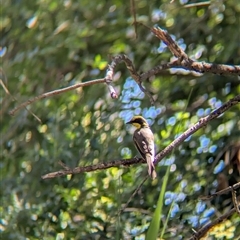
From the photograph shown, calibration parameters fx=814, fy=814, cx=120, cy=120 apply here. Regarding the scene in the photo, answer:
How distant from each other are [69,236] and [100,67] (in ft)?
2.93

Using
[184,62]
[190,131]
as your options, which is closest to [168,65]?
[184,62]

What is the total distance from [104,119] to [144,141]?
80 cm

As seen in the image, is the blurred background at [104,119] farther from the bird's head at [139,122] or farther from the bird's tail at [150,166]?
the bird's tail at [150,166]

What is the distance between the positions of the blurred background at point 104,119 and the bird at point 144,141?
142 mm

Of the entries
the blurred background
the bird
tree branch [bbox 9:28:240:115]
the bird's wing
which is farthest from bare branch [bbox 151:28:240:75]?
the blurred background

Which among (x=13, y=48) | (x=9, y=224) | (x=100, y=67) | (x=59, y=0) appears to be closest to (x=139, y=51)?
(x=100, y=67)

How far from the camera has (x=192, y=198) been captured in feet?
10.3

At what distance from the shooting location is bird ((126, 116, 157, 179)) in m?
2.32

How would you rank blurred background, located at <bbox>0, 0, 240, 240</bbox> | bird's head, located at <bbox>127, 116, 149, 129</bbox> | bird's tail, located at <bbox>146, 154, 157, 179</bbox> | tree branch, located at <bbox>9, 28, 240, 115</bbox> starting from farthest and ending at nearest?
blurred background, located at <bbox>0, 0, 240, 240</bbox>
bird's head, located at <bbox>127, 116, 149, 129</bbox>
bird's tail, located at <bbox>146, 154, 157, 179</bbox>
tree branch, located at <bbox>9, 28, 240, 115</bbox>

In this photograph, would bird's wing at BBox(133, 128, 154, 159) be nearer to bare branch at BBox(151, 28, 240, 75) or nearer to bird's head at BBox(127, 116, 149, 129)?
bird's head at BBox(127, 116, 149, 129)

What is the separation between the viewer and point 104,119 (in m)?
3.51

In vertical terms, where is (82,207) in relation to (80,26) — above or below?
below

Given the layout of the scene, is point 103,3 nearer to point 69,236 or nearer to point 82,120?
point 82,120

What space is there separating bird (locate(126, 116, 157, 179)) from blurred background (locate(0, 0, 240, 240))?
0.14m
